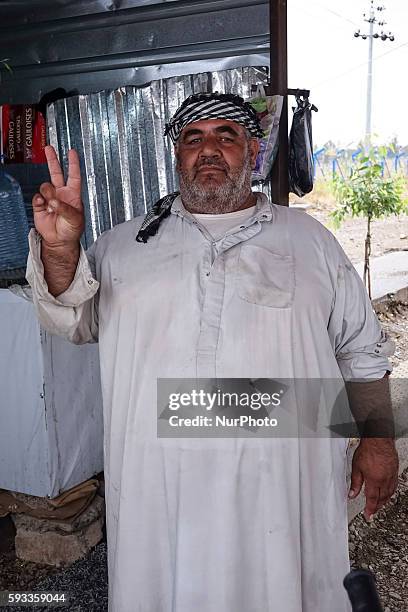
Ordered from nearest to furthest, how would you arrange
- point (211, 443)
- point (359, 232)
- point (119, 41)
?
point (211, 443) < point (119, 41) < point (359, 232)

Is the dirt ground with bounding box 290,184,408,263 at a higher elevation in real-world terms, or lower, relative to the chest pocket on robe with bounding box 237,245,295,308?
lower

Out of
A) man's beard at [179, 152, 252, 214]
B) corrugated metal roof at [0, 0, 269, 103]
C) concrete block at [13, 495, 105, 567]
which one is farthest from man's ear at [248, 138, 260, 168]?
concrete block at [13, 495, 105, 567]

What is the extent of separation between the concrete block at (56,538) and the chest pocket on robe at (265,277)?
66.7 inches

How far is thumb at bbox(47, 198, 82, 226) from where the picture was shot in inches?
70.9

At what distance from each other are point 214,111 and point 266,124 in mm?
1045

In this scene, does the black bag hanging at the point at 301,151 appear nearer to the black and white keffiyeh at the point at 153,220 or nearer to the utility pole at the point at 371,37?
the black and white keffiyeh at the point at 153,220

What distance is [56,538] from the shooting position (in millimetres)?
3135

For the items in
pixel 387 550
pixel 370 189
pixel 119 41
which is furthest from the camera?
pixel 370 189

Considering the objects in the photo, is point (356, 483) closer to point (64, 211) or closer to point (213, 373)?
point (213, 373)

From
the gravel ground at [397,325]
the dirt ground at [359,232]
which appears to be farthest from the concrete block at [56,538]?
the dirt ground at [359,232]

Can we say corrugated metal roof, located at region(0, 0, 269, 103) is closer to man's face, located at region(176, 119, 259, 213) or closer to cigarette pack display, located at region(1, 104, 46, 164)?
cigarette pack display, located at region(1, 104, 46, 164)

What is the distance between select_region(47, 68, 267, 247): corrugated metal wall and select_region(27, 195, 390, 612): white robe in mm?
1576

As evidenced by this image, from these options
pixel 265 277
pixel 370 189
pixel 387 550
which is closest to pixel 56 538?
pixel 387 550

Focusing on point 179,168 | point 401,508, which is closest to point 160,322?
point 179,168
